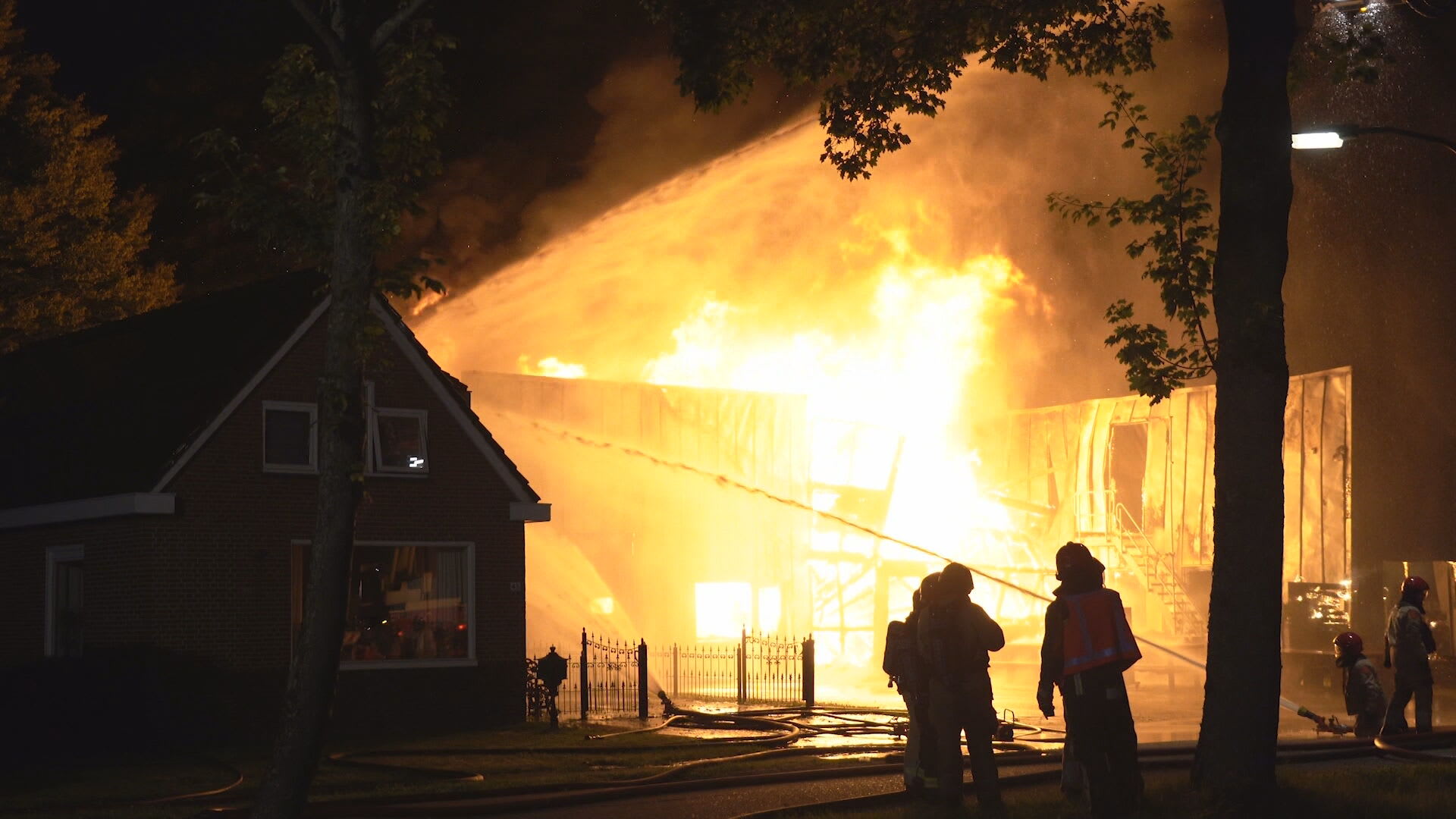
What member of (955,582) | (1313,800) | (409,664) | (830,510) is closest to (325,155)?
(955,582)

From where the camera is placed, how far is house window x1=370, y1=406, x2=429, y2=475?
22609mm

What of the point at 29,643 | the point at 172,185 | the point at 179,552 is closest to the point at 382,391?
the point at 179,552

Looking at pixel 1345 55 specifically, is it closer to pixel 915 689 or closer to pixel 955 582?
pixel 955 582

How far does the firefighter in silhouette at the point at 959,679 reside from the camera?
37.0 feet

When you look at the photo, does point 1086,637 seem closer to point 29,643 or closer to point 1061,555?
point 1061,555

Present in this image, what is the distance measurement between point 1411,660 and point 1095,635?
7.98m

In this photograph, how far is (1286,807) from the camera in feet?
34.8

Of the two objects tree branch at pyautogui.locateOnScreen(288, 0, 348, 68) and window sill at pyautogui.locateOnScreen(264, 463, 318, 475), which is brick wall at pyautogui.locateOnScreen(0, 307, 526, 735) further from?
tree branch at pyautogui.locateOnScreen(288, 0, 348, 68)

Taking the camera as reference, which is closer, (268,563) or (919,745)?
(919,745)

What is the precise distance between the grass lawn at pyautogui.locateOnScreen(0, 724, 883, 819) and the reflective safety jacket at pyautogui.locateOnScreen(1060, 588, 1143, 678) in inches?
201

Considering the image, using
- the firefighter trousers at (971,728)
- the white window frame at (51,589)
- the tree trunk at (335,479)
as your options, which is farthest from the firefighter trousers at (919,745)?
the white window frame at (51,589)

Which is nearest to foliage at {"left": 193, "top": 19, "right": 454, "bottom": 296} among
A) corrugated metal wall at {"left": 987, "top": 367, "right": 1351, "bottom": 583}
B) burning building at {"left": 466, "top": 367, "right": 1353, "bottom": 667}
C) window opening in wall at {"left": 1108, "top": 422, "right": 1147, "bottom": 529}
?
corrugated metal wall at {"left": 987, "top": 367, "right": 1351, "bottom": 583}

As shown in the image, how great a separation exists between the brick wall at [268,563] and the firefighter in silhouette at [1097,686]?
1093 cm

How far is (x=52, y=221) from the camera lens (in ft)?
110
